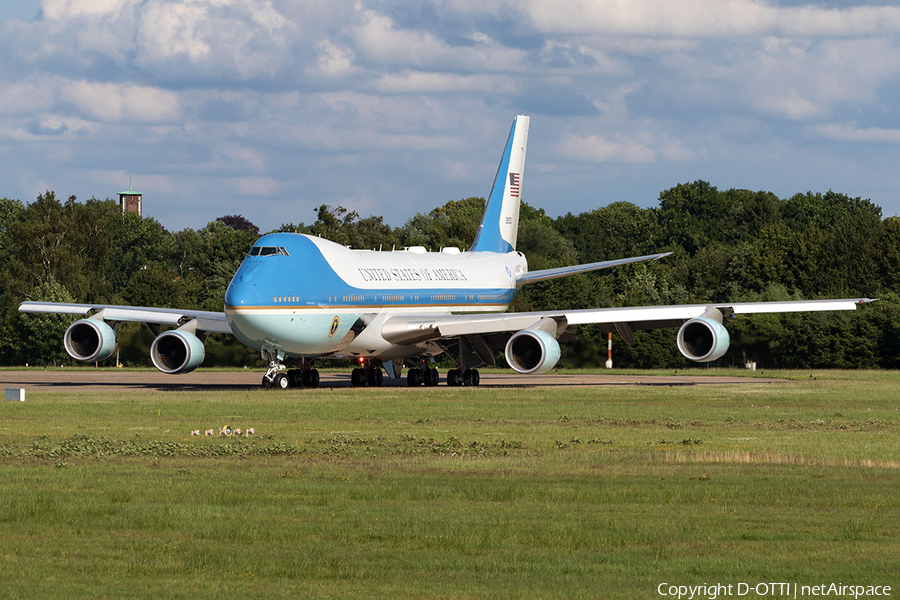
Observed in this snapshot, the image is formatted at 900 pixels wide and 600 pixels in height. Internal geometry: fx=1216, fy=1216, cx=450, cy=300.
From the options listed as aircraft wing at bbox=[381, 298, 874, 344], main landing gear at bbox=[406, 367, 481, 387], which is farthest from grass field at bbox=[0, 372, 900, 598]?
main landing gear at bbox=[406, 367, 481, 387]

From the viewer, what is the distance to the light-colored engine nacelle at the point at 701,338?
41031mm

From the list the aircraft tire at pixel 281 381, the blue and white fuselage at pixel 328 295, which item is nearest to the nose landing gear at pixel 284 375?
the aircraft tire at pixel 281 381

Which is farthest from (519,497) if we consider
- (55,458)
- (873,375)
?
(873,375)

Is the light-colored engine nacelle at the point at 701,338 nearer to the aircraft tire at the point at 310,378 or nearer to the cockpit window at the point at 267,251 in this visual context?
the aircraft tire at the point at 310,378

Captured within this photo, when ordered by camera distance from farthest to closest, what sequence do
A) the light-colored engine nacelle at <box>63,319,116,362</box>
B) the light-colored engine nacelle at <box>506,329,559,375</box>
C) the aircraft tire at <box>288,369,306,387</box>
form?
the light-colored engine nacelle at <box>63,319,116,362</box>, the aircraft tire at <box>288,369,306,387</box>, the light-colored engine nacelle at <box>506,329,559,375</box>

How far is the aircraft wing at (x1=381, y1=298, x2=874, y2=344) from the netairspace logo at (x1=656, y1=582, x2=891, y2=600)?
3030 cm

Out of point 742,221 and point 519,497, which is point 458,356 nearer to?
point 519,497

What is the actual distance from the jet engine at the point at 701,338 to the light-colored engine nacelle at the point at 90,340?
20.1 meters

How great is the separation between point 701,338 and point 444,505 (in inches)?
1095

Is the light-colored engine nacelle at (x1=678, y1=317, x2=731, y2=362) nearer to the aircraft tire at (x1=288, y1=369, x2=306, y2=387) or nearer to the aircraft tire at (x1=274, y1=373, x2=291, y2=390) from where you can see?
the aircraft tire at (x1=288, y1=369, x2=306, y2=387)

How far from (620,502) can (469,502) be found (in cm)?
198

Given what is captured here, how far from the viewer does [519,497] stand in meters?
16.4

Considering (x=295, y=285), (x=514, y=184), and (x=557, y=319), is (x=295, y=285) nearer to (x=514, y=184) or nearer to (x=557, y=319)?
(x=557, y=319)

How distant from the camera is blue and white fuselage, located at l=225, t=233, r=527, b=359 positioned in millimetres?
37656
